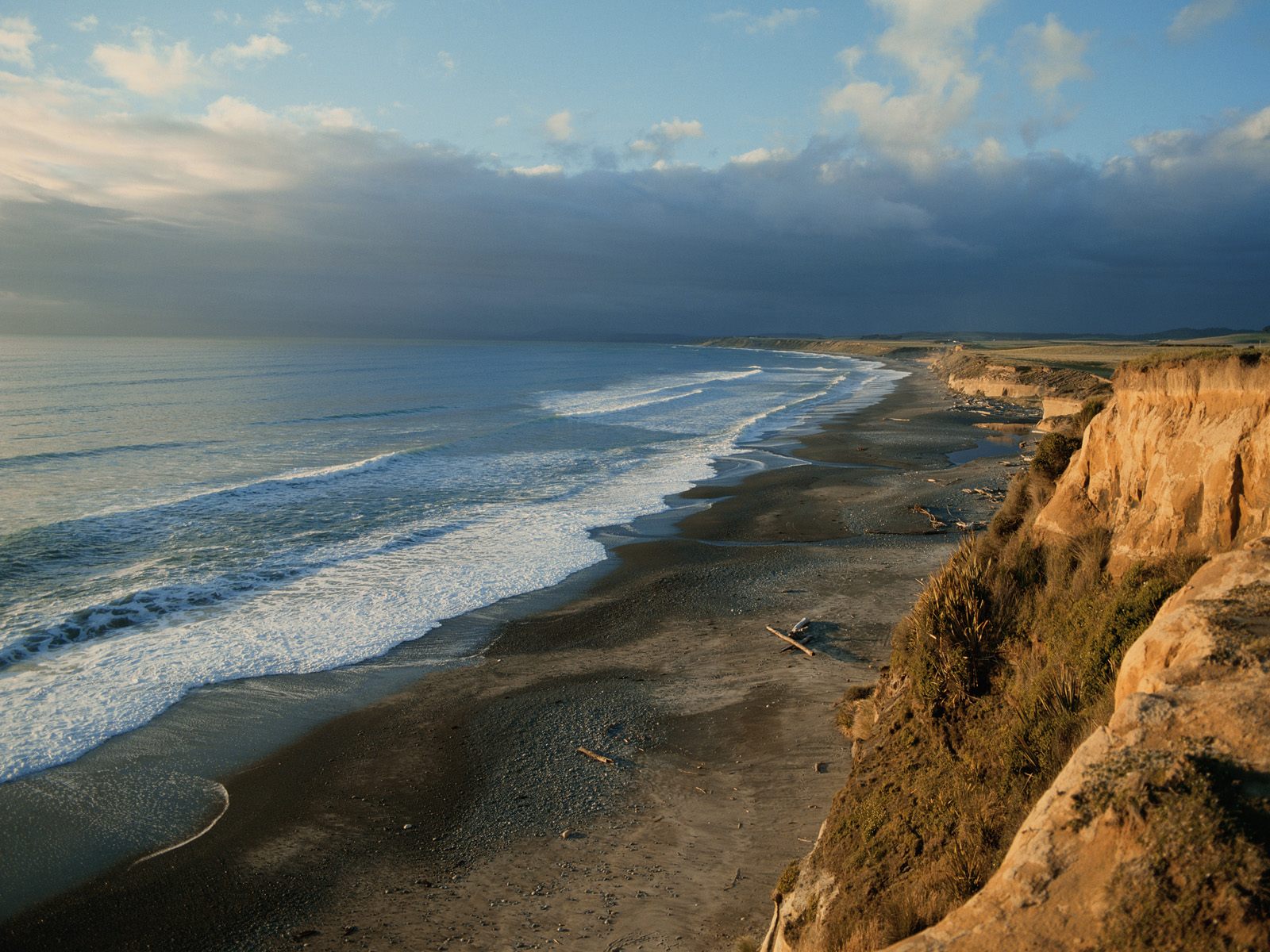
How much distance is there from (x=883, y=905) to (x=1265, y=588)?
116 inches

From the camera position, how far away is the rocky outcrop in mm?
3135

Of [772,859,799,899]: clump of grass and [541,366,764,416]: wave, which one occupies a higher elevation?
[541,366,764,416]: wave

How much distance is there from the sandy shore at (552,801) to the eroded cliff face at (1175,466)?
12.5ft

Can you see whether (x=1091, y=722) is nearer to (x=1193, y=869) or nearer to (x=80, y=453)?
(x=1193, y=869)

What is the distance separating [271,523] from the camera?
21719mm

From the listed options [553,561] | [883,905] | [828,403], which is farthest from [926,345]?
[883,905]

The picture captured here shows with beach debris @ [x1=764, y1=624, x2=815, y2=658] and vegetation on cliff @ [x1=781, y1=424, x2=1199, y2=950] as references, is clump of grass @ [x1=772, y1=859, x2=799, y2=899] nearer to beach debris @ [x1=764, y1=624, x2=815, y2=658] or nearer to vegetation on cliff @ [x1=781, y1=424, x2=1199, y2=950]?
vegetation on cliff @ [x1=781, y1=424, x2=1199, y2=950]

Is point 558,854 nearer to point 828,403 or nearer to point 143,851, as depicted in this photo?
point 143,851

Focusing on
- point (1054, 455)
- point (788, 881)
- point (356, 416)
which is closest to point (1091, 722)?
point (788, 881)

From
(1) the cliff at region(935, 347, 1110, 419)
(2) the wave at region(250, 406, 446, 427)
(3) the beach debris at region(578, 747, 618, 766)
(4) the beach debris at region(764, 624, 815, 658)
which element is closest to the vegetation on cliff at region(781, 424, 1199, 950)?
(3) the beach debris at region(578, 747, 618, 766)

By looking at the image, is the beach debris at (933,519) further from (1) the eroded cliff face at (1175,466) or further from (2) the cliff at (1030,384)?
(2) the cliff at (1030,384)

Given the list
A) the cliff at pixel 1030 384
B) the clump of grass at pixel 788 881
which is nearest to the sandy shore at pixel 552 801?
the clump of grass at pixel 788 881

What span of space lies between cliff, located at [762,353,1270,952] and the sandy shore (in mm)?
1327

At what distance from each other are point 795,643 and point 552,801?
524cm
